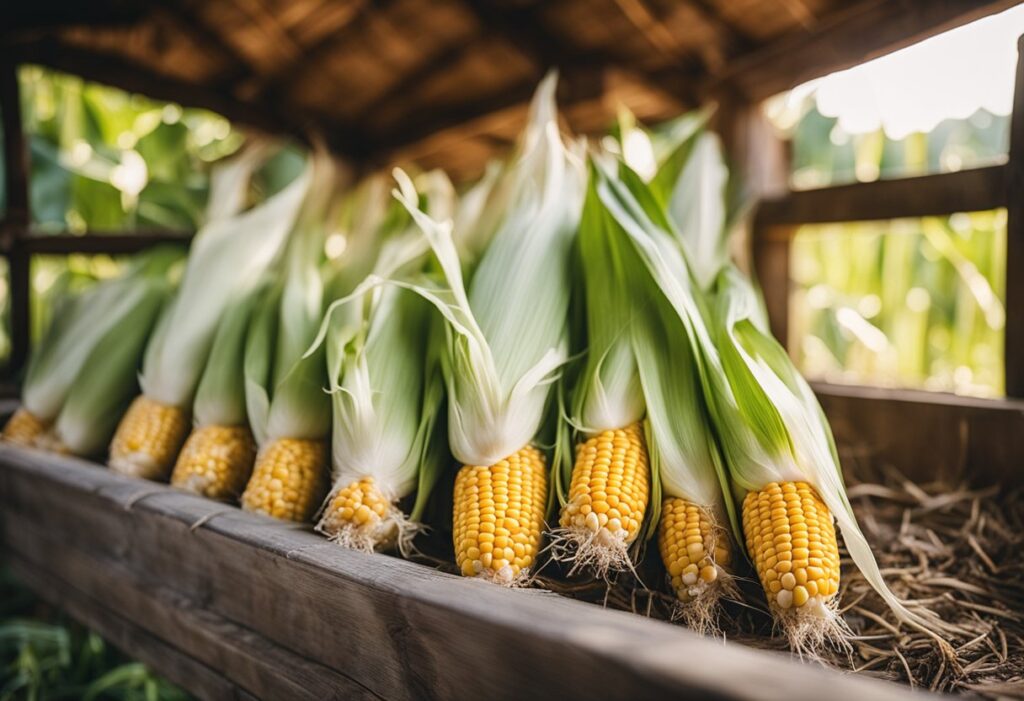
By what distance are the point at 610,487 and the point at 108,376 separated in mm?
1212

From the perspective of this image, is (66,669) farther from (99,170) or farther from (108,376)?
(99,170)

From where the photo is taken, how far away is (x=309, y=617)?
790 millimetres

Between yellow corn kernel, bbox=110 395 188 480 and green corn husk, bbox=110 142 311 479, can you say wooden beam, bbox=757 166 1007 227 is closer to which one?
green corn husk, bbox=110 142 311 479

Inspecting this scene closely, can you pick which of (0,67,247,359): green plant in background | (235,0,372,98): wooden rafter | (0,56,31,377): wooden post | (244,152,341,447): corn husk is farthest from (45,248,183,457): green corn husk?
(235,0,372,98): wooden rafter

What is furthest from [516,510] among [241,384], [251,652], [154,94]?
[154,94]

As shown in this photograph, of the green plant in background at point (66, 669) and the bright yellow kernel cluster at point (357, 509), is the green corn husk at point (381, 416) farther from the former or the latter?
the green plant in background at point (66, 669)

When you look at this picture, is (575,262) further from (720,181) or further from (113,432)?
(113,432)

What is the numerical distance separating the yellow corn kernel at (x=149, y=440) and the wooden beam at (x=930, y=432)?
→ 137 cm

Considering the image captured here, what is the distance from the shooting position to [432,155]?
267cm

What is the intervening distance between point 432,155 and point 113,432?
1689 millimetres

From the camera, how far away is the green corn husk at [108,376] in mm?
1384

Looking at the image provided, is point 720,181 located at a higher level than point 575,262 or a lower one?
higher

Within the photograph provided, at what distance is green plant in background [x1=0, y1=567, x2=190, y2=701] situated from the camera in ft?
4.48

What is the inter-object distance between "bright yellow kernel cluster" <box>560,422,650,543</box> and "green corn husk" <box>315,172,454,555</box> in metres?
0.24
